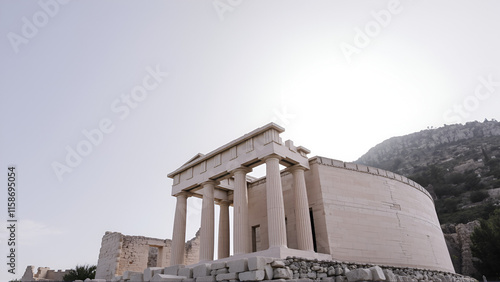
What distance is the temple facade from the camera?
1542cm

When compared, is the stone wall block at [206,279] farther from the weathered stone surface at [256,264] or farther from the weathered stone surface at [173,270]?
the weathered stone surface at [256,264]

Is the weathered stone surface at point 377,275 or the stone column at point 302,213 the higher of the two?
the stone column at point 302,213

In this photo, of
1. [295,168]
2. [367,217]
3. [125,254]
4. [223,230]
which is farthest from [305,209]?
[125,254]

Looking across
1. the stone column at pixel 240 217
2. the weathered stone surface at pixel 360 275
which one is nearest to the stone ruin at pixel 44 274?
the stone column at pixel 240 217

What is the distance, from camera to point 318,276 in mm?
11930

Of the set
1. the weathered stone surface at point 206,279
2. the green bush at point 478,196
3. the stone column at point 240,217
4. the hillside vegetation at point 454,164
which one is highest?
the hillside vegetation at point 454,164

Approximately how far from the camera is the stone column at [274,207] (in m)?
14.1

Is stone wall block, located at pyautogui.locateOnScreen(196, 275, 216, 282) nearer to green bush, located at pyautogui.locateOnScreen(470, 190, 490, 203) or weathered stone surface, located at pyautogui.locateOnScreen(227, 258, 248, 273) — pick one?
weathered stone surface, located at pyautogui.locateOnScreen(227, 258, 248, 273)

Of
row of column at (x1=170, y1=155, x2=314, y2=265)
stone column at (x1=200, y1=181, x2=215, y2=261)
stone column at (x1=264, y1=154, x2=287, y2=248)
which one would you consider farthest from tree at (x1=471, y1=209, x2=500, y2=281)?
stone column at (x1=200, y1=181, x2=215, y2=261)

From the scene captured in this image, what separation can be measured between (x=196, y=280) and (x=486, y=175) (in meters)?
73.3

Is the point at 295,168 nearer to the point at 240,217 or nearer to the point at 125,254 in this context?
the point at 240,217

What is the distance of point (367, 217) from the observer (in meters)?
17.1

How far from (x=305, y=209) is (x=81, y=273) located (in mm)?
20780

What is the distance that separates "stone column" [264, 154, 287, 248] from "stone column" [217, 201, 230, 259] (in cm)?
666
